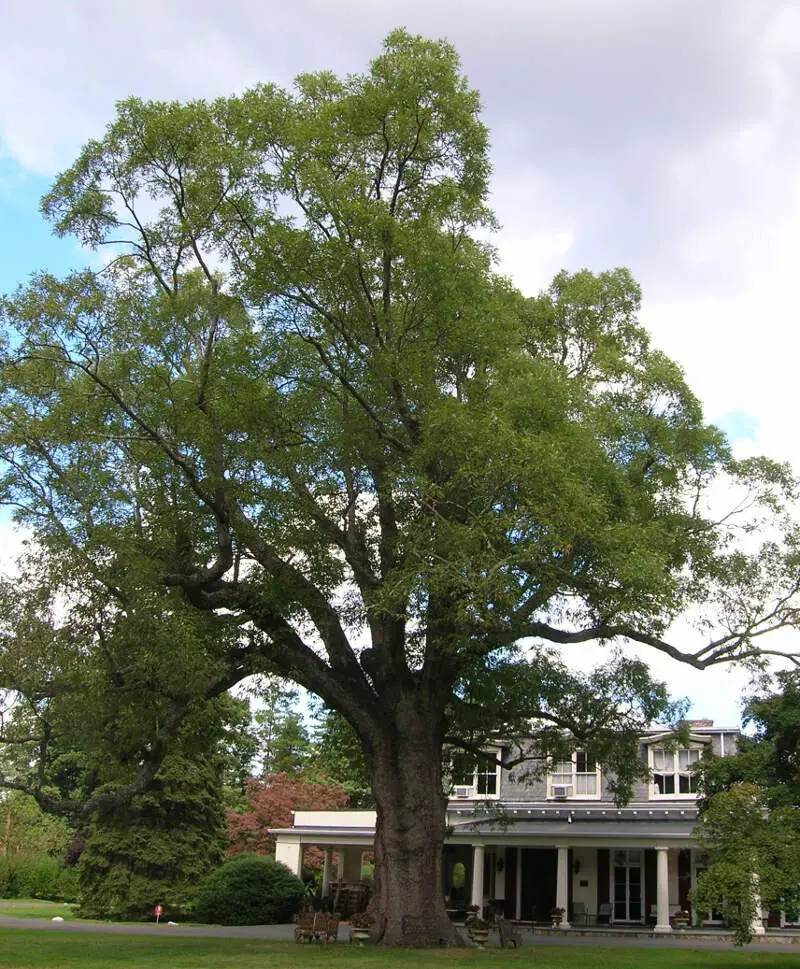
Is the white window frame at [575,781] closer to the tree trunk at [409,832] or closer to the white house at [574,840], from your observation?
the white house at [574,840]

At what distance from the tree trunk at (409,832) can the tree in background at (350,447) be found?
0.05 metres

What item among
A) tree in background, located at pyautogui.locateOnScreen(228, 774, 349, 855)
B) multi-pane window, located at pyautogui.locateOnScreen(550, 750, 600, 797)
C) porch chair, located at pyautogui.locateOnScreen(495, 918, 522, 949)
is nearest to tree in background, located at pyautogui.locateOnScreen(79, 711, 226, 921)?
porch chair, located at pyautogui.locateOnScreen(495, 918, 522, 949)

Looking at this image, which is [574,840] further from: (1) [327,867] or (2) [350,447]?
(2) [350,447]

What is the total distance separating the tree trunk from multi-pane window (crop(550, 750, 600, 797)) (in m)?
14.3

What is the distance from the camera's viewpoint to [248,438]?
16531 millimetres

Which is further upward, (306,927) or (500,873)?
(500,873)

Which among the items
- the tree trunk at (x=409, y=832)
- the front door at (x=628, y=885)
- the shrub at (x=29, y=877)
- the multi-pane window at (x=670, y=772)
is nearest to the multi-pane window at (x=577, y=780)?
the multi-pane window at (x=670, y=772)

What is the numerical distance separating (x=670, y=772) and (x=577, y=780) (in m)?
3.05

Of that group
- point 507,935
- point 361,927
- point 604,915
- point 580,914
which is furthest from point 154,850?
point 604,915

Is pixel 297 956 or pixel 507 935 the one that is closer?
pixel 297 956

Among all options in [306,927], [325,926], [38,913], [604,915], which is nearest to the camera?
[325,926]

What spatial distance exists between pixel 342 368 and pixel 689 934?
1895cm

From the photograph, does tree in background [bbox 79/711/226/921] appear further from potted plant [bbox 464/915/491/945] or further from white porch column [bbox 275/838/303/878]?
potted plant [bbox 464/915/491/945]

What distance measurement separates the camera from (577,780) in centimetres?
3111
